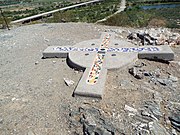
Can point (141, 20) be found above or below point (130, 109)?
below

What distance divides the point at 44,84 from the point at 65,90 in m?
0.73

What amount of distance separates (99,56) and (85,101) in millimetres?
2307

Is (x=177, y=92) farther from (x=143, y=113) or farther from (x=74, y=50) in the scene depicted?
(x=74, y=50)

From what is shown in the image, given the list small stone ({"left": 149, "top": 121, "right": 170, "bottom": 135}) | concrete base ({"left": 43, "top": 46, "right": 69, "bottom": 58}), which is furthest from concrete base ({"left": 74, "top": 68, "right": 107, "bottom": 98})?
concrete base ({"left": 43, "top": 46, "right": 69, "bottom": 58})

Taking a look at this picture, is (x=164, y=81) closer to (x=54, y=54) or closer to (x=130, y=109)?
(x=130, y=109)

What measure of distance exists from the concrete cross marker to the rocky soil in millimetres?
198

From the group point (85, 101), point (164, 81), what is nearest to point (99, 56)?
point (164, 81)

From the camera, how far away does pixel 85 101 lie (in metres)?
4.87

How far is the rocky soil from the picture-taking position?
4.25 meters

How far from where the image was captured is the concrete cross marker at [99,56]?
5191 mm

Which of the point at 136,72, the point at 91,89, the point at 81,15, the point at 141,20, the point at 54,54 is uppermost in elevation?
the point at 91,89

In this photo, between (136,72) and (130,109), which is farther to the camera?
(136,72)

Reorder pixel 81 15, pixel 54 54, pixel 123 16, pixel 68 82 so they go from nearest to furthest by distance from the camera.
Answer: pixel 68 82
pixel 54 54
pixel 123 16
pixel 81 15

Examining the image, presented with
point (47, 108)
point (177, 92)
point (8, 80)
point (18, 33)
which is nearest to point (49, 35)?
point (18, 33)
